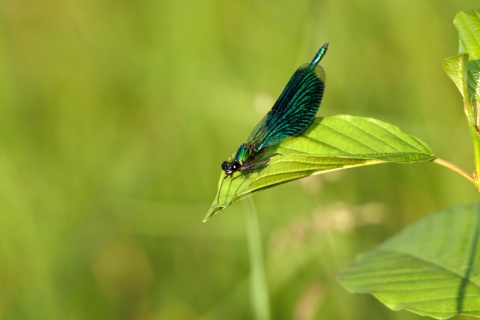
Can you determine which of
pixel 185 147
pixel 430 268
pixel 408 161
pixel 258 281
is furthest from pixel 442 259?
pixel 185 147

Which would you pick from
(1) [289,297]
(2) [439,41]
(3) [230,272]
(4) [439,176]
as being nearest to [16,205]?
(3) [230,272]

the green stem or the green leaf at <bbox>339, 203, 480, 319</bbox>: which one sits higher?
the green stem

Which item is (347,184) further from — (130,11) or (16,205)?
(130,11)

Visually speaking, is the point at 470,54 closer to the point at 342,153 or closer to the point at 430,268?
the point at 342,153

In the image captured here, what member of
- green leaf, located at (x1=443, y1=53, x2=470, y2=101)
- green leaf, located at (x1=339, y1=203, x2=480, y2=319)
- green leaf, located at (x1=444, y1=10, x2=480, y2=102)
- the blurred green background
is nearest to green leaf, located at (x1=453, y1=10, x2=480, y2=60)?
green leaf, located at (x1=444, y1=10, x2=480, y2=102)

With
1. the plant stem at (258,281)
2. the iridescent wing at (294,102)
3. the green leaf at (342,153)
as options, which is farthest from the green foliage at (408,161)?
the plant stem at (258,281)

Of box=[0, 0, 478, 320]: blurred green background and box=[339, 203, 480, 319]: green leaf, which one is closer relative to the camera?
box=[339, 203, 480, 319]: green leaf

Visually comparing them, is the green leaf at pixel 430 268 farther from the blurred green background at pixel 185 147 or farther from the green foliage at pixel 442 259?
the blurred green background at pixel 185 147

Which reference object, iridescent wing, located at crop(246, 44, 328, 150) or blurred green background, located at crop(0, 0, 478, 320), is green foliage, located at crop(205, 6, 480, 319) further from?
blurred green background, located at crop(0, 0, 478, 320)
